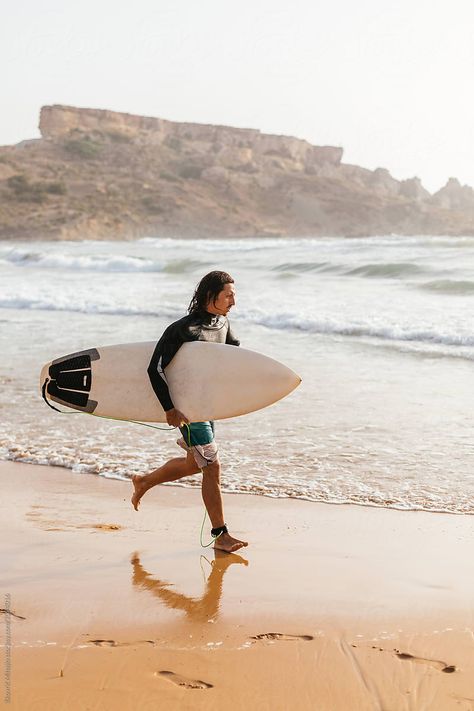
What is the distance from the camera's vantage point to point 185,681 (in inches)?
83.2

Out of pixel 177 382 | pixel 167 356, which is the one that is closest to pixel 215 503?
pixel 177 382

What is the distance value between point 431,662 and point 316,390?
4.23 m

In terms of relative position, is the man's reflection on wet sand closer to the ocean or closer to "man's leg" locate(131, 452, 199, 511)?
"man's leg" locate(131, 452, 199, 511)

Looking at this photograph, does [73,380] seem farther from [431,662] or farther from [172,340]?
[431,662]

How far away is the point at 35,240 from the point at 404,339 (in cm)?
4359

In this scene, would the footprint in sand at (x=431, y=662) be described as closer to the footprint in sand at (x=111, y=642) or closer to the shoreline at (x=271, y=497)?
the footprint in sand at (x=111, y=642)

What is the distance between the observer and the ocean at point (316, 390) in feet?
14.2

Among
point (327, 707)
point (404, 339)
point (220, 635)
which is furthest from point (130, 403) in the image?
point (404, 339)

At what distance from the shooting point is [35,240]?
163ft

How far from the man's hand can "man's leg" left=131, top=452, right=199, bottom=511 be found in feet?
0.54

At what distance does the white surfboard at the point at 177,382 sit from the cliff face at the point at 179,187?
1904 inches

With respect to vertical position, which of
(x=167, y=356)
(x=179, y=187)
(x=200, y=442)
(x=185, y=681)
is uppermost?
(x=179, y=187)

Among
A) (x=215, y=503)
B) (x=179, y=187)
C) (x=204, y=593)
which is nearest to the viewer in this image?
(x=204, y=593)

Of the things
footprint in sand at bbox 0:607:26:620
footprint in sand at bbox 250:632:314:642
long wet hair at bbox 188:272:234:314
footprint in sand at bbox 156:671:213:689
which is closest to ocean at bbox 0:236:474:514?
long wet hair at bbox 188:272:234:314
